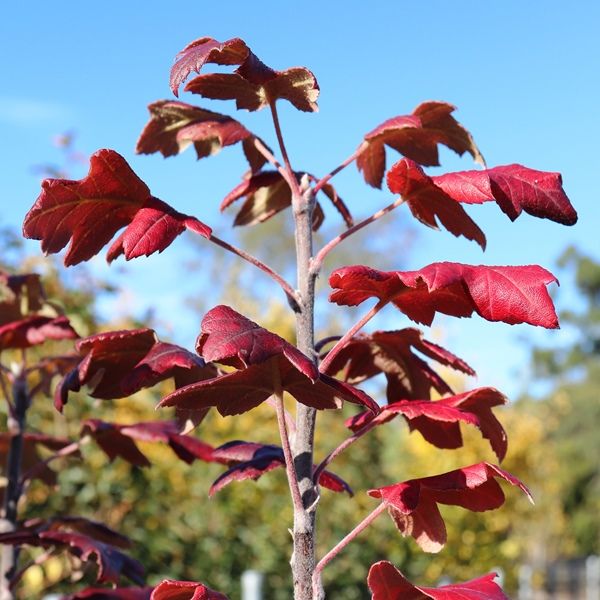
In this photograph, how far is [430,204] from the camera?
52.5 inches

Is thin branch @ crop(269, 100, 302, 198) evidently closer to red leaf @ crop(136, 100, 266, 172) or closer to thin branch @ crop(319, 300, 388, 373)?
red leaf @ crop(136, 100, 266, 172)

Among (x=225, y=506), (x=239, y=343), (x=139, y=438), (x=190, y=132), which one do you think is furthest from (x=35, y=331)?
(x=225, y=506)

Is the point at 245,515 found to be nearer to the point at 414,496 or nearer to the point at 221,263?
the point at 414,496

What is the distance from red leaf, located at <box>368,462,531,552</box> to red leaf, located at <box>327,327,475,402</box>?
0.28 metres

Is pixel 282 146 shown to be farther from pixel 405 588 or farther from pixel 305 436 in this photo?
pixel 405 588

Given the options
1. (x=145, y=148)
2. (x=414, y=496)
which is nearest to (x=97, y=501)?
(x=145, y=148)

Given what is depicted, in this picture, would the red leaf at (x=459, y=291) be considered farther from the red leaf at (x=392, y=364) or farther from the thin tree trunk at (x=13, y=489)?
the thin tree trunk at (x=13, y=489)

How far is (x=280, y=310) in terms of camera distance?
25.0 ft

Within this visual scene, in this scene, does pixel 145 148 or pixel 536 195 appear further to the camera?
pixel 145 148

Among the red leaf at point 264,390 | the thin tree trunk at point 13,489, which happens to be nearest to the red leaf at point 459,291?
the red leaf at point 264,390

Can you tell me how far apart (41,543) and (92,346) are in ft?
1.69

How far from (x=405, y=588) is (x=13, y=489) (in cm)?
101

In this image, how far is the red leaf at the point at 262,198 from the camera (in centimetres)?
159

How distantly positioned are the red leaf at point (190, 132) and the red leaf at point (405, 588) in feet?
2.32
